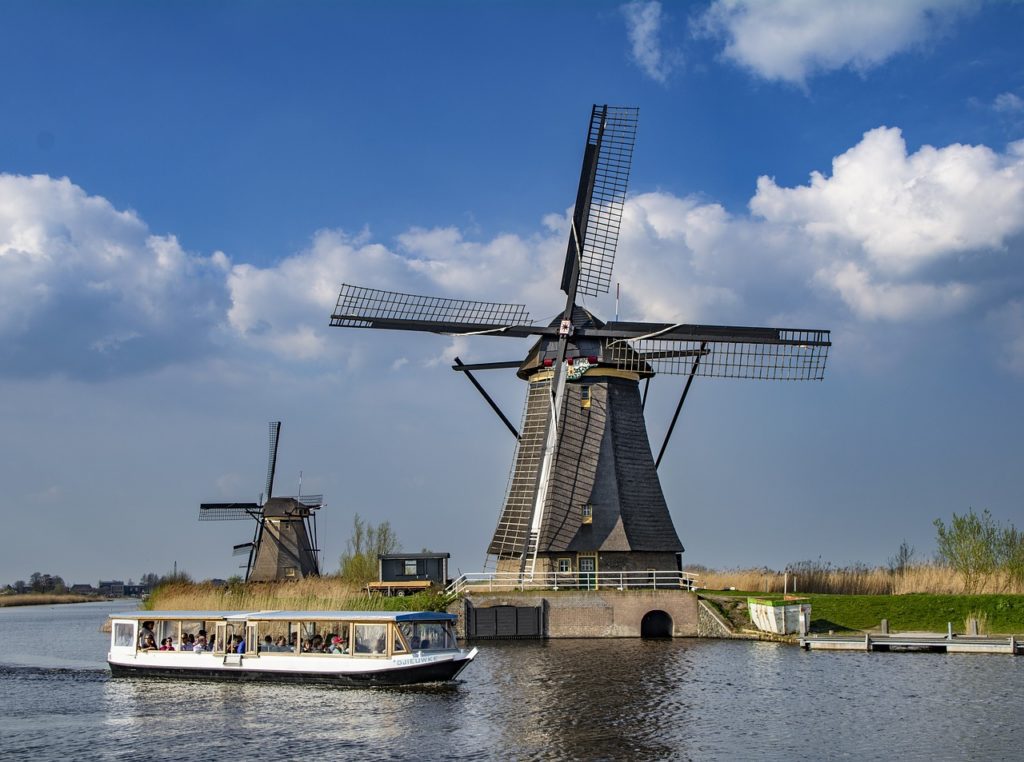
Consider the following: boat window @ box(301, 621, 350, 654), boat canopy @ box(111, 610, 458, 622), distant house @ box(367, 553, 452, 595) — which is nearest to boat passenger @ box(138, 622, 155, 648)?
boat canopy @ box(111, 610, 458, 622)

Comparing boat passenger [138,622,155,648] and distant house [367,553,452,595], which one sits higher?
distant house [367,553,452,595]

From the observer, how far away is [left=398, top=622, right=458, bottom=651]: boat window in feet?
90.0

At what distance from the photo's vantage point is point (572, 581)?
40531mm

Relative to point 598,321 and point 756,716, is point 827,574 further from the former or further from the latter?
point 756,716

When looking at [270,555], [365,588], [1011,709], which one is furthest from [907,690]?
[270,555]

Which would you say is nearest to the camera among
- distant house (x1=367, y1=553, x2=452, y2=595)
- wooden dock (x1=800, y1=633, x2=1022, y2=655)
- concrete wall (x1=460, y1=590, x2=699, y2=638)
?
wooden dock (x1=800, y1=633, x2=1022, y2=655)

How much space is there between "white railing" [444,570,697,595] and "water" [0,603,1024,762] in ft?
24.3

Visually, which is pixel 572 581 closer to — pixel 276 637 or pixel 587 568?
pixel 587 568

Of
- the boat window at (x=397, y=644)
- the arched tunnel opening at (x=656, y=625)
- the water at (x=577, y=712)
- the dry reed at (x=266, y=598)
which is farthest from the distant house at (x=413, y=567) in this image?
the boat window at (x=397, y=644)

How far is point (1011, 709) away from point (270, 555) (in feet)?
157

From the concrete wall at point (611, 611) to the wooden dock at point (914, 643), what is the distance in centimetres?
579

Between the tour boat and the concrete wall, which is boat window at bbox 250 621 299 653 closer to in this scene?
the tour boat

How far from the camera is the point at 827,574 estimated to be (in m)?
44.7

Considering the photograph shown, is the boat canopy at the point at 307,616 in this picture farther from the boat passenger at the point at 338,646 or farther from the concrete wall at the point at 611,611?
the concrete wall at the point at 611,611
